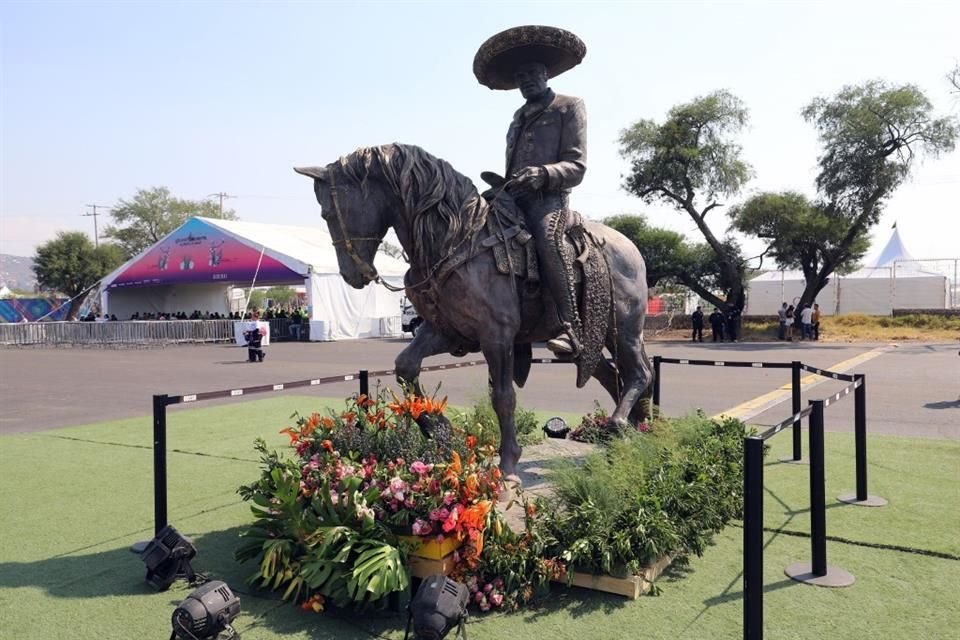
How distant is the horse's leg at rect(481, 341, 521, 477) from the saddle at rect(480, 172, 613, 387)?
18.8 inches

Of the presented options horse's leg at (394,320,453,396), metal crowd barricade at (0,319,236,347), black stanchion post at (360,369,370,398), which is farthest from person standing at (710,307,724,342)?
horse's leg at (394,320,453,396)

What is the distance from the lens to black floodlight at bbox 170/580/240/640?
2.66m

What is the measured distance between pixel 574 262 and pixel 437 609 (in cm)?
264

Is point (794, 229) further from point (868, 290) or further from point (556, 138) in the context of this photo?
point (556, 138)

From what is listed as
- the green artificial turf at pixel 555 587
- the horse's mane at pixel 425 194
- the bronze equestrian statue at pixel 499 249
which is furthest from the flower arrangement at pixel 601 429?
the horse's mane at pixel 425 194

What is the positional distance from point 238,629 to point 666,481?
2.33 metres

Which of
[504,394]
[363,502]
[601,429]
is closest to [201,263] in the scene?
[601,429]

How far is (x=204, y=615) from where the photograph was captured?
2680 mm

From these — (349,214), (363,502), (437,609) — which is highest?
(349,214)

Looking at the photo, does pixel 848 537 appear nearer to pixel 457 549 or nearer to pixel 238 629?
pixel 457 549

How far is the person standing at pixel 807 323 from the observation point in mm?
24719

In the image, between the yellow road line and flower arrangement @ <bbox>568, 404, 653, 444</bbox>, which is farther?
the yellow road line

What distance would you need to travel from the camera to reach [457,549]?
3316 mm

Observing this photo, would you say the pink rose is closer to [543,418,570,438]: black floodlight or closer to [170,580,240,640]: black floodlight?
[170,580,240,640]: black floodlight
